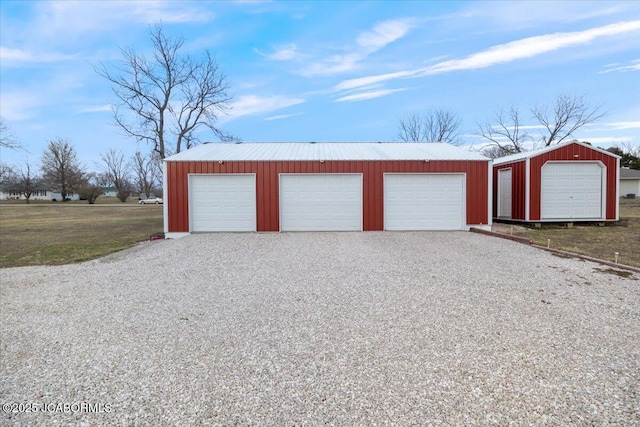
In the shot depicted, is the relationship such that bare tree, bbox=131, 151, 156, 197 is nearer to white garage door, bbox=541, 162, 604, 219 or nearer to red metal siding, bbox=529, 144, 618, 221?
red metal siding, bbox=529, 144, 618, 221

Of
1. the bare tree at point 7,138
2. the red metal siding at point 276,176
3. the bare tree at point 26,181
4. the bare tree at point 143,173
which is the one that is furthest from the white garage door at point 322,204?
the bare tree at point 143,173

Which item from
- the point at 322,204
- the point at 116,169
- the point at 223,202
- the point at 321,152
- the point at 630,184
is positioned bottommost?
the point at 322,204

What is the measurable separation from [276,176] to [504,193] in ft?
32.0

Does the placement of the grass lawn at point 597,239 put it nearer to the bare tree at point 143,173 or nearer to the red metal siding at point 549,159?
the red metal siding at point 549,159

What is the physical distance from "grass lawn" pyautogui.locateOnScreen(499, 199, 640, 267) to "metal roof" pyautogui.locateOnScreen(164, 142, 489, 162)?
3.19 m

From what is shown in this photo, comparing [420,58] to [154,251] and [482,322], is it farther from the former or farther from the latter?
[482,322]

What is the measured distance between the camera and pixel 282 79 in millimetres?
15523

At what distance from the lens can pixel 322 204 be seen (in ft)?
38.6

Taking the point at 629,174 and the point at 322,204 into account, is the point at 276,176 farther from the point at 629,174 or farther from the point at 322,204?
the point at 629,174

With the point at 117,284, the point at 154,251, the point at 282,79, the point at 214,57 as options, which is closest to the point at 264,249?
the point at 154,251

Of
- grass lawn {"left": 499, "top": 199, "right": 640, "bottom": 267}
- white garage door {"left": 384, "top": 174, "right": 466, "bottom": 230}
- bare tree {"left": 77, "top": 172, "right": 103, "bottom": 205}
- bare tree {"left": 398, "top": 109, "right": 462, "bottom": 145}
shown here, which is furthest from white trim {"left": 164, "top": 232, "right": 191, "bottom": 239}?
bare tree {"left": 77, "top": 172, "right": 103, "bottom": 205}

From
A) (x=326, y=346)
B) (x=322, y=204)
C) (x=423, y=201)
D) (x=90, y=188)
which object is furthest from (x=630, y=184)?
(x=90, y=188)

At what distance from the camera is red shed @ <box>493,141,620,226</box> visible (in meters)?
13.1

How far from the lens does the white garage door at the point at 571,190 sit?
13188mm
